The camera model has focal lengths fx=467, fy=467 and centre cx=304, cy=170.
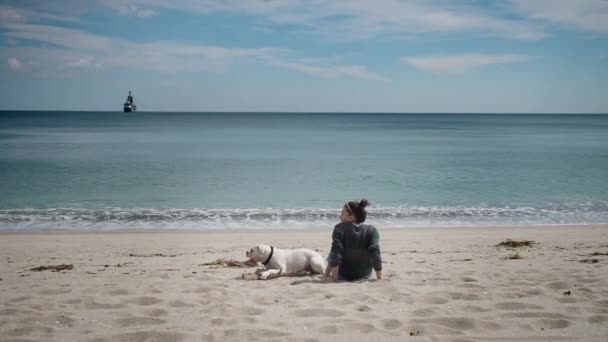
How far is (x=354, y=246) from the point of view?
715 cm

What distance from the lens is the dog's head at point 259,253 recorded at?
757cm

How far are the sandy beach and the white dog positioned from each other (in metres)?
0.21

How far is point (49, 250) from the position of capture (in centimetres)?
1095

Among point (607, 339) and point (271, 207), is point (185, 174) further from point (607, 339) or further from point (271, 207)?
point (607, 339)

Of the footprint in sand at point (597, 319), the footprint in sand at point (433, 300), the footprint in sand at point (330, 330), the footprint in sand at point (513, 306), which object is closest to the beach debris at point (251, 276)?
the footprint in sand at point (330, 330)

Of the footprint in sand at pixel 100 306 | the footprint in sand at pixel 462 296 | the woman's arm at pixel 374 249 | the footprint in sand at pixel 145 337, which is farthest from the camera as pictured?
the woman's arm at pixel 374 249

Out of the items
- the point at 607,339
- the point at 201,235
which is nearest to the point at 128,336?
the point at 607,339

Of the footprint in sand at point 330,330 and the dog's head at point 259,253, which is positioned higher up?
the dog's head at point 259,253

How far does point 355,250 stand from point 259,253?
1580mm

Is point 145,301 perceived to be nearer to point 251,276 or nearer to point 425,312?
point 251,276

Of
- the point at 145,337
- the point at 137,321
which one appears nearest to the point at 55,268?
the point at 137,321

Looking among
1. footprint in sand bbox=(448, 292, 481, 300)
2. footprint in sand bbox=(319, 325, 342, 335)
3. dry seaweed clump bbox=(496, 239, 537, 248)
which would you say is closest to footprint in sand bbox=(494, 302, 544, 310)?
footprint in sand bbox=(448, 292, 481, 300)

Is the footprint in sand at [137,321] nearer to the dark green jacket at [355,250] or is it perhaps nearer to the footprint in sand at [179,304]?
the footprint in sand at [179,304]

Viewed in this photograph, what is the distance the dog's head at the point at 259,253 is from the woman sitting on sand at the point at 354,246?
1.04 m
